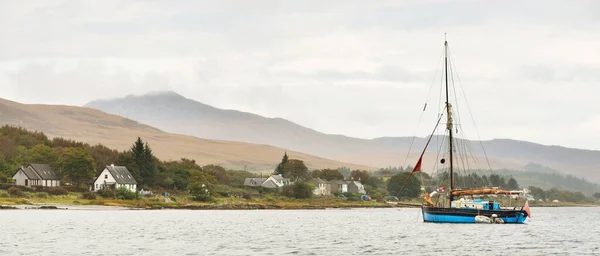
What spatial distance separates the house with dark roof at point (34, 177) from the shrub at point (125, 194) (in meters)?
16.9

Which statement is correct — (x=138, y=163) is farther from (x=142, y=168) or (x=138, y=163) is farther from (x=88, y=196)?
(x=88, y=196)

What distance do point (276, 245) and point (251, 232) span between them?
59.4 ft

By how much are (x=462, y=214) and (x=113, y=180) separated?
9183 centimetres

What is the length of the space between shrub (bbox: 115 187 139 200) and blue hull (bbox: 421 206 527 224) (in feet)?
247

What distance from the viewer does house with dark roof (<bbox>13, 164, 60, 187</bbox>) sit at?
176500mm

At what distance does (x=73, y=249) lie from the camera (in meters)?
66.7

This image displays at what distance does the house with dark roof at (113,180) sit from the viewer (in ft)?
590

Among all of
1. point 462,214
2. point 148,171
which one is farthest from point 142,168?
point 462,214

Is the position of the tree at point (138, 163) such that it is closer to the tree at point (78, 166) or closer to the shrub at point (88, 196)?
the tree at point (78, 166)

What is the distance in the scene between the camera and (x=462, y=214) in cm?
10819

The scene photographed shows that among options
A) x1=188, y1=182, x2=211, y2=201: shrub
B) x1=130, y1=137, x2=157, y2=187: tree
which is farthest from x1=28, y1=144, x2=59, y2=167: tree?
x1=188, y1=182, x2=211, y2=201: shrub

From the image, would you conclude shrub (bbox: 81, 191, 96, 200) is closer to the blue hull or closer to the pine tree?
the pine tree

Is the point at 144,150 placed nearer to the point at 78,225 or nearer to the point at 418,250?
the point at 78,225

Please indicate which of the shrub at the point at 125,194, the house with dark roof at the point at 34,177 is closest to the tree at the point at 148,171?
the house with dark roof at the point at 34,177
